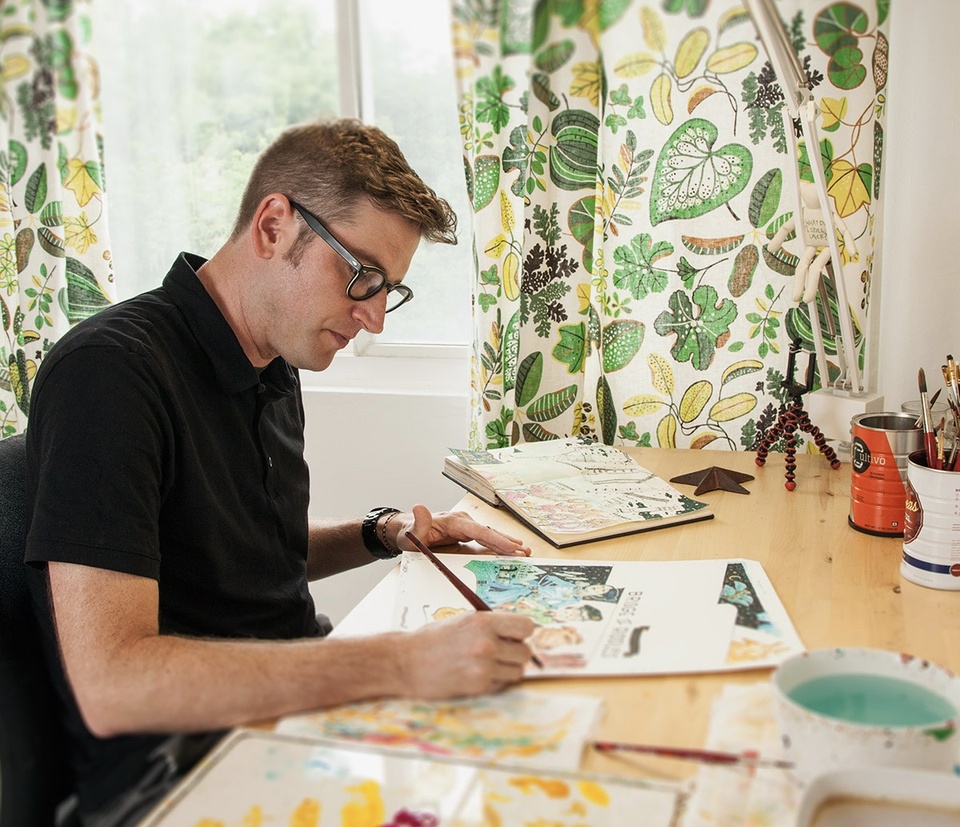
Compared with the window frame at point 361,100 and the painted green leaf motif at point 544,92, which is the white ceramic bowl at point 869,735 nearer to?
the painted green leaf motif at point 544,92

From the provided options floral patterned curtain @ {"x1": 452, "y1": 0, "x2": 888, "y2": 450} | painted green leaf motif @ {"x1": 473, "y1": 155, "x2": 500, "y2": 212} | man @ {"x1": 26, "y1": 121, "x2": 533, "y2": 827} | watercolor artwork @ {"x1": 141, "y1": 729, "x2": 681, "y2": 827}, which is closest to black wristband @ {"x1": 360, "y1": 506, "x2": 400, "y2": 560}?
man @ {"x1": 26, "y1": 121, "x2": 533, "y2": 827}

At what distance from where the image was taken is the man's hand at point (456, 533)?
119 centimetres

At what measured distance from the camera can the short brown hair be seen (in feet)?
3.90

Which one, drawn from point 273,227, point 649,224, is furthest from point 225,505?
point 649,224

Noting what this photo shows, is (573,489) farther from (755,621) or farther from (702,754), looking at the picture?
(702,754)

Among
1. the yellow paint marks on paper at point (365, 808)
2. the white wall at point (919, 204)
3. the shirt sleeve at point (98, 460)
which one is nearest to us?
the yellow paint marks on paper at point (365, 808)

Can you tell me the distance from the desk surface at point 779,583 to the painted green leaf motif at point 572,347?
0.85 ft

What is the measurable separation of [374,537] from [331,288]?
396mm

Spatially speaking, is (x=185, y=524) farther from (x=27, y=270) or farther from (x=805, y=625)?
(x=27, y=270)

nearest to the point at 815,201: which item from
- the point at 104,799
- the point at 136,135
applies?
A: the point at 104,799

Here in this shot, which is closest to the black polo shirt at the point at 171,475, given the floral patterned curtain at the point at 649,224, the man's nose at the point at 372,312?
the man's nose at the point at 372,312

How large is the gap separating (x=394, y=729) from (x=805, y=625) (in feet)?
1.46

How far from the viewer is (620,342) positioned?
1.73 m

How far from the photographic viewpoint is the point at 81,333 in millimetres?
1054
